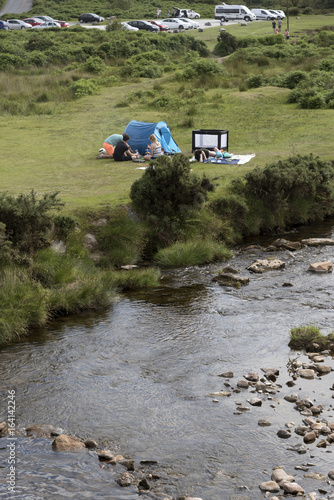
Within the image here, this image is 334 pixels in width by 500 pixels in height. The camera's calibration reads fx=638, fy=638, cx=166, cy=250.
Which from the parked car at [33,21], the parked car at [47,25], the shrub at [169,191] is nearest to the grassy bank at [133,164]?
the shrub at [169,191]

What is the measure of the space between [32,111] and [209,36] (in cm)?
4452

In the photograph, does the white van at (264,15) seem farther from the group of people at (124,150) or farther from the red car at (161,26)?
the group of people at (124,150)

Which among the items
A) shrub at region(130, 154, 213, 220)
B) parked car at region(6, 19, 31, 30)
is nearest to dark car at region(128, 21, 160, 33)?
parked car at region(6, 19, 31, 30)

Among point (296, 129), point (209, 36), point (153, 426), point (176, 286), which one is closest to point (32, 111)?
point (296, 129)

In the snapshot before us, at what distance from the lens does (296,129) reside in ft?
102

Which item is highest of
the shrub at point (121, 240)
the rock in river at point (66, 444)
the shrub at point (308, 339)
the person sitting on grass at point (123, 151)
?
the person sitting on grass at point (123, 151)

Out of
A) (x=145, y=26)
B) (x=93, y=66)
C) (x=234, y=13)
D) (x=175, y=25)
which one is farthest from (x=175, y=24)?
(x=93, y=66)

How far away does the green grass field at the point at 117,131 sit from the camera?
21812mm

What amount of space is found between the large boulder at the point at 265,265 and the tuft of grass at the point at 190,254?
46.6 inches

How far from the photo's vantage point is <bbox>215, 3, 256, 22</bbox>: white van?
92000 mm

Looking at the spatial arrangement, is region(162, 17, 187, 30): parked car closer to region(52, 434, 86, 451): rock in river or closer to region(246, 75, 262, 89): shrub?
region(246, 75, 262, 89): shrub

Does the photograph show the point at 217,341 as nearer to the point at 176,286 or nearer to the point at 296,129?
the point at 176,286

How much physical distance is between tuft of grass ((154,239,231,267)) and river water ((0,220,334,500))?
124cm

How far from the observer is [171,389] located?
1094cm
